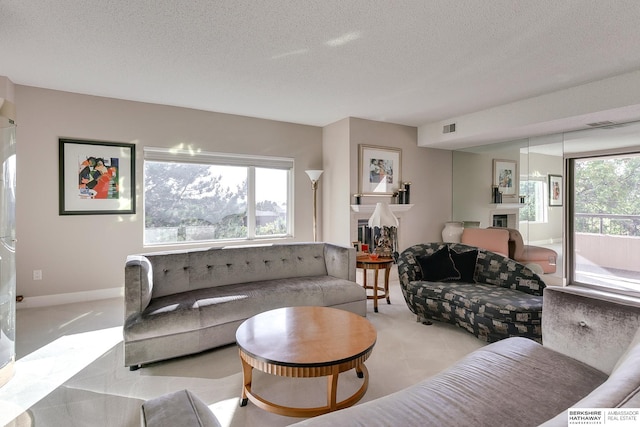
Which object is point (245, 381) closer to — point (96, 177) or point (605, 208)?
point (96, 177)

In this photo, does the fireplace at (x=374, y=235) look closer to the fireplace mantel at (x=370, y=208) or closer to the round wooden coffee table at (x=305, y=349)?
the fireplace mantel at (x=370, y=208)

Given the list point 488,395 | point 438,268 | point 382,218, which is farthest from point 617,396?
point 382,218

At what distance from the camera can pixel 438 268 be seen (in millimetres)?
3498

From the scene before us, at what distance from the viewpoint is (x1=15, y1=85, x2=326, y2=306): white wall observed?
12.4 feet

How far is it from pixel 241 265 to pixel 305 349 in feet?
5.60

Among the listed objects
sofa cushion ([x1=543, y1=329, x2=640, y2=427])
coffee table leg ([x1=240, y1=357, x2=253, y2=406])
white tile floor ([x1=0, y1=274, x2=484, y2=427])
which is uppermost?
Result: sofa cushion ([x1=543, y1=329, x2=640, y2=427])

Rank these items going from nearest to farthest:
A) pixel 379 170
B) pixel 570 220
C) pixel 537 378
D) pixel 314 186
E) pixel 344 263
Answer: pixel 537 378
pixel 344 263
pixel 570 220
pixel 379 170
pixel 314 186

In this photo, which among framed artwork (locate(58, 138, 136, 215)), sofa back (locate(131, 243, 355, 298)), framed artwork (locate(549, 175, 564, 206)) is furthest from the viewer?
framed artwork (locate(549, 175, 564, 206))

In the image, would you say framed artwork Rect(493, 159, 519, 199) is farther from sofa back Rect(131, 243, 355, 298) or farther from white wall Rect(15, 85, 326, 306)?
white wall Rect(15, 85, 326, 306)

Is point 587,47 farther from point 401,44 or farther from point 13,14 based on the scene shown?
point 13,14

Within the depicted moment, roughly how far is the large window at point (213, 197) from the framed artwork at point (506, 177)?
327 centimetres

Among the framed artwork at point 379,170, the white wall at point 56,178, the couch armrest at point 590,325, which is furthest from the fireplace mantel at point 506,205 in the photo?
the white wall at point 56,178

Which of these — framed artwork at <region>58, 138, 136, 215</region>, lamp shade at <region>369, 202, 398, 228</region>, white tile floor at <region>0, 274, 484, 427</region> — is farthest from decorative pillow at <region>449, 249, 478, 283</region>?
framed artwork at <region>58, 138, 136, 215</region>

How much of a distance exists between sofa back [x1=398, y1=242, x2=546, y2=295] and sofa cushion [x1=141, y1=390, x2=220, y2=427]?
277 cm
